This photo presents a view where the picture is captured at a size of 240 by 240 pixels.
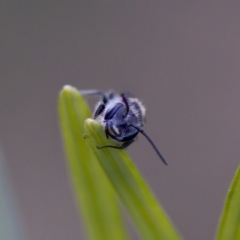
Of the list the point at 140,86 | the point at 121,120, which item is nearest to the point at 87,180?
the point at 121,120

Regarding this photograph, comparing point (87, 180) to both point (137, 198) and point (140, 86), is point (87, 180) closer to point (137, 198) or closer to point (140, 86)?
point (137, 198)

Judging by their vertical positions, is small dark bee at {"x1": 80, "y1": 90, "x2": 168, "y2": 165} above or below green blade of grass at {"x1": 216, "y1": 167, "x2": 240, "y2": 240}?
above

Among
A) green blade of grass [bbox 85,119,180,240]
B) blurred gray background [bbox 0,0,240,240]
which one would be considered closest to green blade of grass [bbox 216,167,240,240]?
green blade of grass [bbox 85,119,180,240]

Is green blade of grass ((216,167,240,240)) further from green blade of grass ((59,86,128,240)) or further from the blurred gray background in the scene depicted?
the blurred gray background

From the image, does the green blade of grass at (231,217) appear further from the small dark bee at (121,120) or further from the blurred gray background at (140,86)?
the blurred gray background at (140,86)

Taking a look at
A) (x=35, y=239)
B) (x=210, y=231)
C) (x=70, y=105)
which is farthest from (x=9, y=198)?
(x=35, y=239)

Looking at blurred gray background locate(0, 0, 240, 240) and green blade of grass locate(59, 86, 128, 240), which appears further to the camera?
blurred gray background locate(0, 0, 240, 240)

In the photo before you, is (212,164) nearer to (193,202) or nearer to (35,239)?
(193,202)
